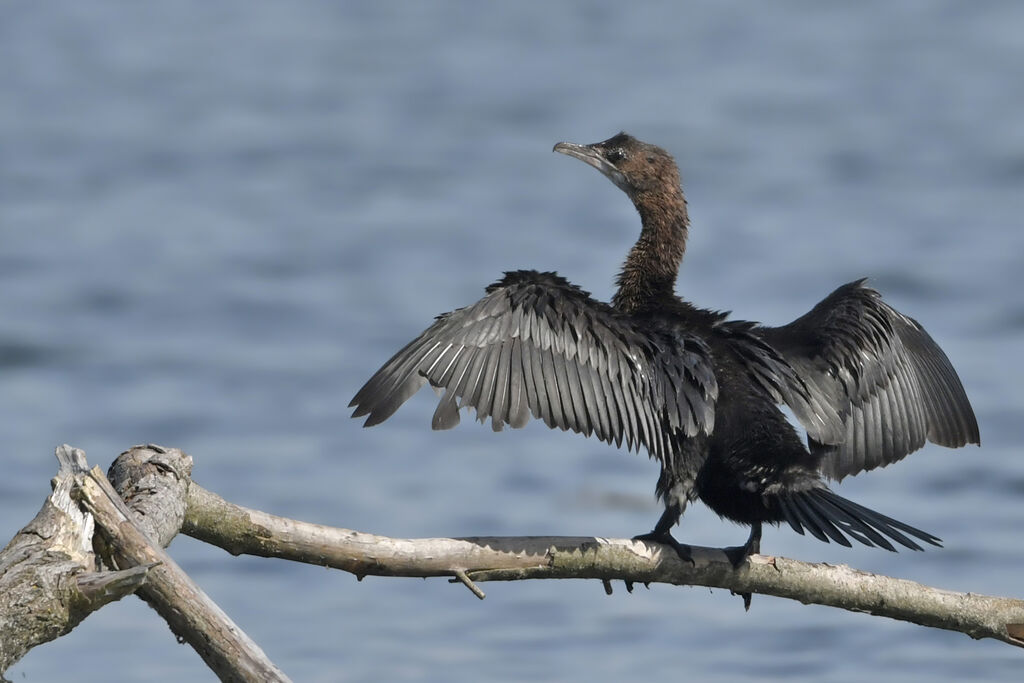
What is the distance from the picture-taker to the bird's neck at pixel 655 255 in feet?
19.3

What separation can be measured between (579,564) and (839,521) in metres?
0.91

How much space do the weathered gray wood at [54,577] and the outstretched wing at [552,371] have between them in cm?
124

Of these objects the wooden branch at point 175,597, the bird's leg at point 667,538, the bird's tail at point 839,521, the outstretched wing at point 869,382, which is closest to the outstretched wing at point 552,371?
the bird's leg at point 667,538

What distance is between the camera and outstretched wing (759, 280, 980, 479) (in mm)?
5633

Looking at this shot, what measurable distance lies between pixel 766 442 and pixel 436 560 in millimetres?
1441

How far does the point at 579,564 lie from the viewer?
445 cm

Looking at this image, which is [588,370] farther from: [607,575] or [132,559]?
[132,559]

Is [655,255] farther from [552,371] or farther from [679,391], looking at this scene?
[552,371]

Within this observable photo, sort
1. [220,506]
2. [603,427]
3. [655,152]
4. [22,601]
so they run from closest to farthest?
[22,601] → [220,506] → [603,427] → [655,152]

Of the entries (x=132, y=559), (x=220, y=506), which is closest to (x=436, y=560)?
(x=220, y=506)

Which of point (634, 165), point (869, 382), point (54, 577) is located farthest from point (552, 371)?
point (54, 577)

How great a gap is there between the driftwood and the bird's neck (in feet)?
4.63

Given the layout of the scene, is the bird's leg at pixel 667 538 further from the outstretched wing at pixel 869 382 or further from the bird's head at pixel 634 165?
the bird's head at pixel 634 165

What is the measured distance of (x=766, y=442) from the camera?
4969mm
